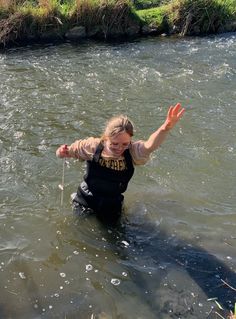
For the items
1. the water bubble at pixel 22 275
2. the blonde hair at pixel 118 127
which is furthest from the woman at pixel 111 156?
the water bubble at pixel 22 275

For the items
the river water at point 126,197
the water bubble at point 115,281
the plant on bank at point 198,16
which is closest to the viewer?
the river water at point 126,197

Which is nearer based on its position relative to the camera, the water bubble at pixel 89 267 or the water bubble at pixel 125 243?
the water bubble at pixel 89 267

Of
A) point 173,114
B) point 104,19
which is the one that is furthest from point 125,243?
point 104,19

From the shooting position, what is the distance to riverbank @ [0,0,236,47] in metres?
13.9

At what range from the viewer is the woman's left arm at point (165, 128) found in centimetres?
494

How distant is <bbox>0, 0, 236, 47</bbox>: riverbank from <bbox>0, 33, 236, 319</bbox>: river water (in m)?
2.05

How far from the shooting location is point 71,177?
292 inches

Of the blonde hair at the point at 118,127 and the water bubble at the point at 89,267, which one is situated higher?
the blonde hair at the point at 118,127

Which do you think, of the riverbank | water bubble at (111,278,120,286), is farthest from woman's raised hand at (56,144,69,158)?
the riverbank

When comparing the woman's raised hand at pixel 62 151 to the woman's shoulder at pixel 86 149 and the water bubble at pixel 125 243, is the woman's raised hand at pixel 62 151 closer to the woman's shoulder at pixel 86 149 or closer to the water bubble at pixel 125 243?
the woman's shoulder at pixel 86 149

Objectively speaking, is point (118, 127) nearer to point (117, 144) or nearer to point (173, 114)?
point (117, 144)

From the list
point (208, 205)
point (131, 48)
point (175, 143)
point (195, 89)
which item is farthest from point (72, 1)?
point (208, 205)

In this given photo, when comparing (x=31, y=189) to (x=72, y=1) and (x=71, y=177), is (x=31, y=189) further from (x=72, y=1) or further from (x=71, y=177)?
(x=72, y=1)

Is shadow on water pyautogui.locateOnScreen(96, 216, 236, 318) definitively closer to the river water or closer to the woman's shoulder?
the river water
